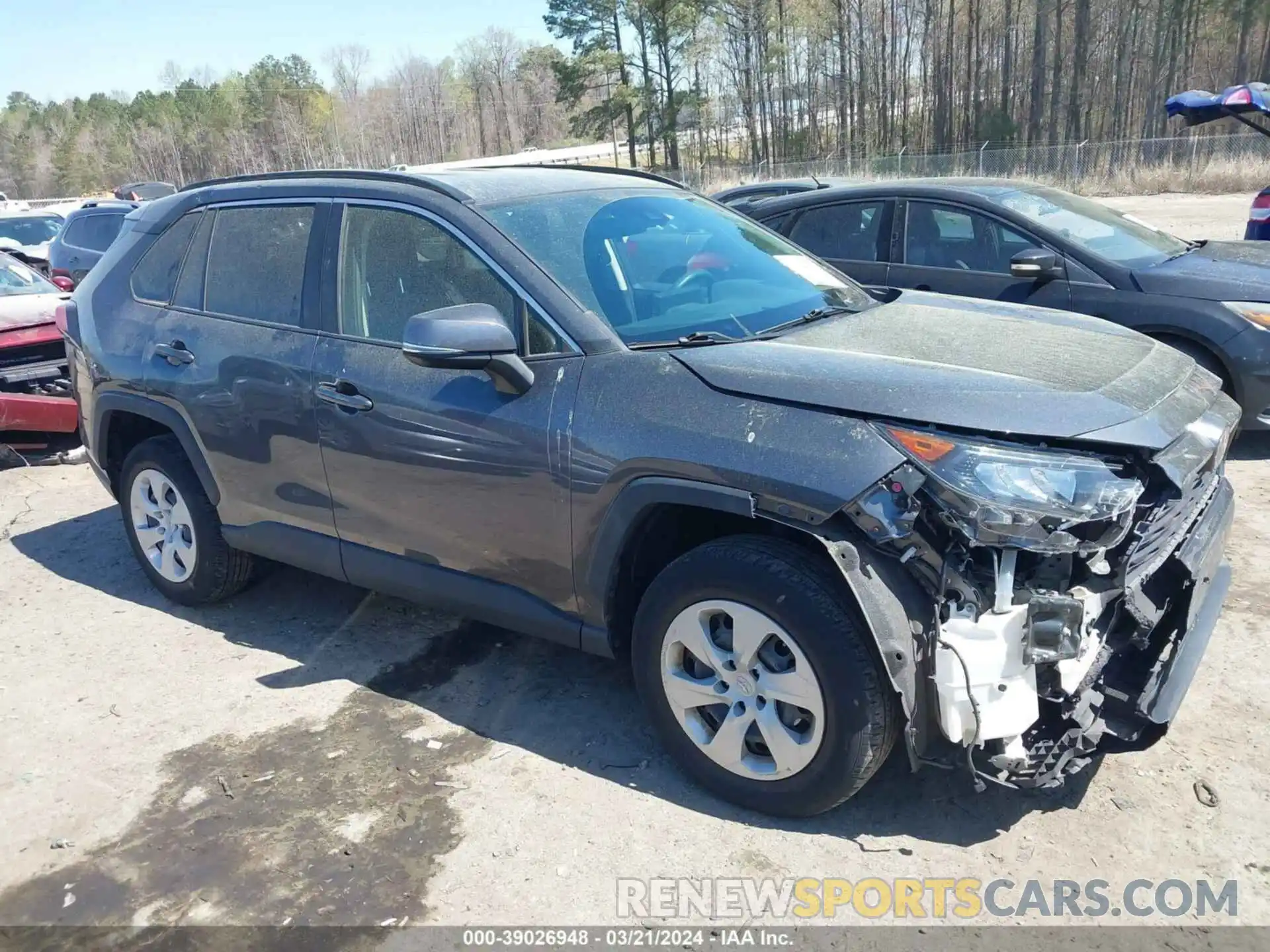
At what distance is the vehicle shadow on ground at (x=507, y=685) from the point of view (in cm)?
297

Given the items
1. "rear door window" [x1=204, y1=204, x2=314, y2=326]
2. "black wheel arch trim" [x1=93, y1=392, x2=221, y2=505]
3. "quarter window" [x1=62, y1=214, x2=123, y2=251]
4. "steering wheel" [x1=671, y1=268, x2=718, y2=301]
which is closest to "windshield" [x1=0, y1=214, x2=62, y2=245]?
"quarter window" [x1=62, y1=214, x2=123, y2=251]

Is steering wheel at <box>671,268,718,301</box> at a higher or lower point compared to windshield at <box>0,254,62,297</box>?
higher

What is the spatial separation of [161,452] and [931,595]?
3639 mm

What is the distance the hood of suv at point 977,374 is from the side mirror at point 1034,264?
2.54 metres

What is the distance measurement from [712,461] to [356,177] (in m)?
2.14

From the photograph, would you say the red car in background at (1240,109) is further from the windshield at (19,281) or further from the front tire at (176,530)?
the windshield at (19,281)

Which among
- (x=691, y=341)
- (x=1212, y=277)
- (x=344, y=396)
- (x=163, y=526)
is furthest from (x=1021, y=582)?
(x=1212, y=277)

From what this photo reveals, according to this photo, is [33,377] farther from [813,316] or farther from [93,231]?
[93,231]

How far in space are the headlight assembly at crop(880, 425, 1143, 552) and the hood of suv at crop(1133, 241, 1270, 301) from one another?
155 inches

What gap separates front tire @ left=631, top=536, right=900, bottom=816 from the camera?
8.66 feet

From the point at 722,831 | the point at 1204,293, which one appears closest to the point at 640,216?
the point at 722,831

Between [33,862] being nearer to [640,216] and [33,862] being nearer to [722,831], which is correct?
[722,831]

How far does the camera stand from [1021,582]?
255 centimetres

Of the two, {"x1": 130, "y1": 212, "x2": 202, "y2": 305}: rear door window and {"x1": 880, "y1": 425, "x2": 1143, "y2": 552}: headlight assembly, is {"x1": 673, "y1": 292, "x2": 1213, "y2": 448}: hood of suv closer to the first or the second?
{"x1": 880, "y1": 425, "x2": 1143, "y2": 552}: headlight assembly
